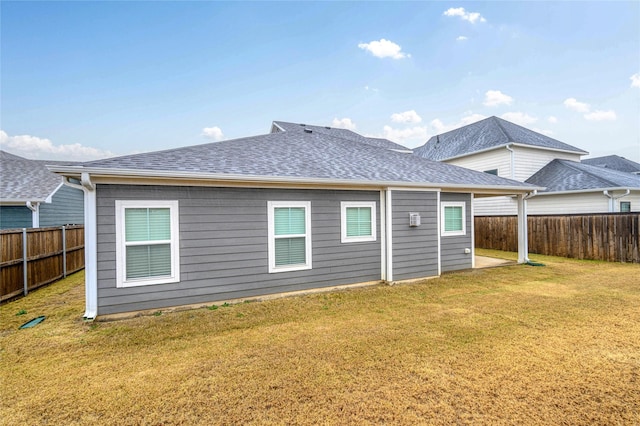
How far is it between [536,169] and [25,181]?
80.7 ft

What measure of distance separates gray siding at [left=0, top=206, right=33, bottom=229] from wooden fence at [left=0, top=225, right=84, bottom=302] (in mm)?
3427

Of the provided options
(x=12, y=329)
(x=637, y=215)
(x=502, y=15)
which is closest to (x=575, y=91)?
(x=502, y=15)

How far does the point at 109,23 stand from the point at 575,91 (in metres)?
21.8

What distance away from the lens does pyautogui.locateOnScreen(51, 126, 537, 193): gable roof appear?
16.5ft

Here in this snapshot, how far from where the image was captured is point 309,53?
15.0 meters

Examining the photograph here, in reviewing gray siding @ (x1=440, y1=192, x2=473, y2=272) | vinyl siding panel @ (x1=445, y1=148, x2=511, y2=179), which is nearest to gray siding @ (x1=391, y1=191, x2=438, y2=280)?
gray siding @ (x1=440, y1=192, x2=473, y2=272)

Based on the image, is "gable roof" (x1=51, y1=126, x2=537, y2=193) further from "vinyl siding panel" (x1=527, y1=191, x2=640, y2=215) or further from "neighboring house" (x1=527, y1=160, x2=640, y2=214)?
"vinyl siding panel" (x1=527, y1=191, x2=640, y2=215)

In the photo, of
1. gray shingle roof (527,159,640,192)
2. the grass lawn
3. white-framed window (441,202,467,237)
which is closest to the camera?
the grass lawn

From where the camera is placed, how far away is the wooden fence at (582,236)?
9234mm

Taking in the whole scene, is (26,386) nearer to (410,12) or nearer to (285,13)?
(285,13)

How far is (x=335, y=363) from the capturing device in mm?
3170

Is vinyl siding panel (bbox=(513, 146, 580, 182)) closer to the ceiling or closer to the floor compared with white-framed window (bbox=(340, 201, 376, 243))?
closer to the ceiling

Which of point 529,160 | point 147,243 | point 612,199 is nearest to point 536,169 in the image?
point 529,160

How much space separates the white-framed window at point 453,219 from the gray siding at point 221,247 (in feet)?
11.1
